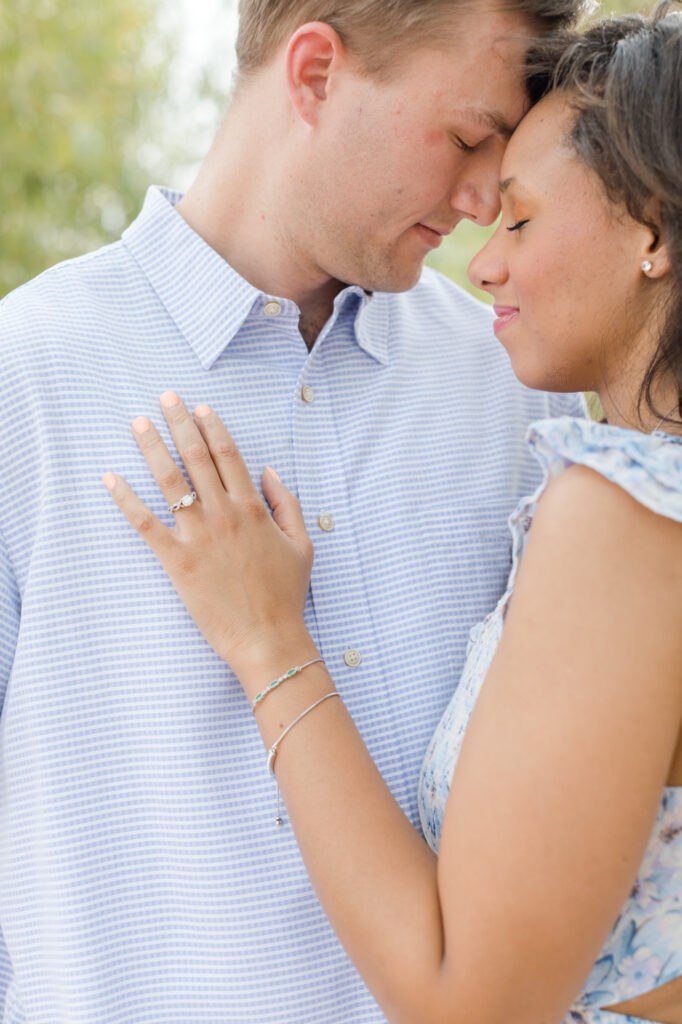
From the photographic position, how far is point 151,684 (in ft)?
4.36

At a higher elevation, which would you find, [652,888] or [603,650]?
[603,650]

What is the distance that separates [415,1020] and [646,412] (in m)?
0.73

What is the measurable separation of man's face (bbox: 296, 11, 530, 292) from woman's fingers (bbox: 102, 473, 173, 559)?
563mm

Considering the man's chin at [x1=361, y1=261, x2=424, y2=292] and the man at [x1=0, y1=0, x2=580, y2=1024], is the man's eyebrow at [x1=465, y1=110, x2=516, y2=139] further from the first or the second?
the man's chin at [x1=361, y1=261, x2=424, y2=292]

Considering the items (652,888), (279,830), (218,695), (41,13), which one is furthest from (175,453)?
(41,13)

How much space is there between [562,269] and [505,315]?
18cm

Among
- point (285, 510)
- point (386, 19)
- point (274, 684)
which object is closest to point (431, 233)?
point (386, 19)

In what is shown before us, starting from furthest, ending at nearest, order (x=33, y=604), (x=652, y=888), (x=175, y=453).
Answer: (x=175, y=453) → (x=33, y=604) → (x=652, y=888)

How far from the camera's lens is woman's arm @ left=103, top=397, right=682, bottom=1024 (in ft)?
3.25

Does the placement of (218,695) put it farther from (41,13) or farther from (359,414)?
(41,13)

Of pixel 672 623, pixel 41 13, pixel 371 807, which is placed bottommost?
pixel 371 807

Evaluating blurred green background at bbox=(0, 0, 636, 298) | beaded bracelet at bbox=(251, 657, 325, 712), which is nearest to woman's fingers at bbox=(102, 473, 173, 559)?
beaded bracelet at bbox=(251, 657, 325, 712)

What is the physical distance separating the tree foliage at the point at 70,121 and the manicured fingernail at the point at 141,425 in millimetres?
3080

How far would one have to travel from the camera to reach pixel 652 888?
115cm
